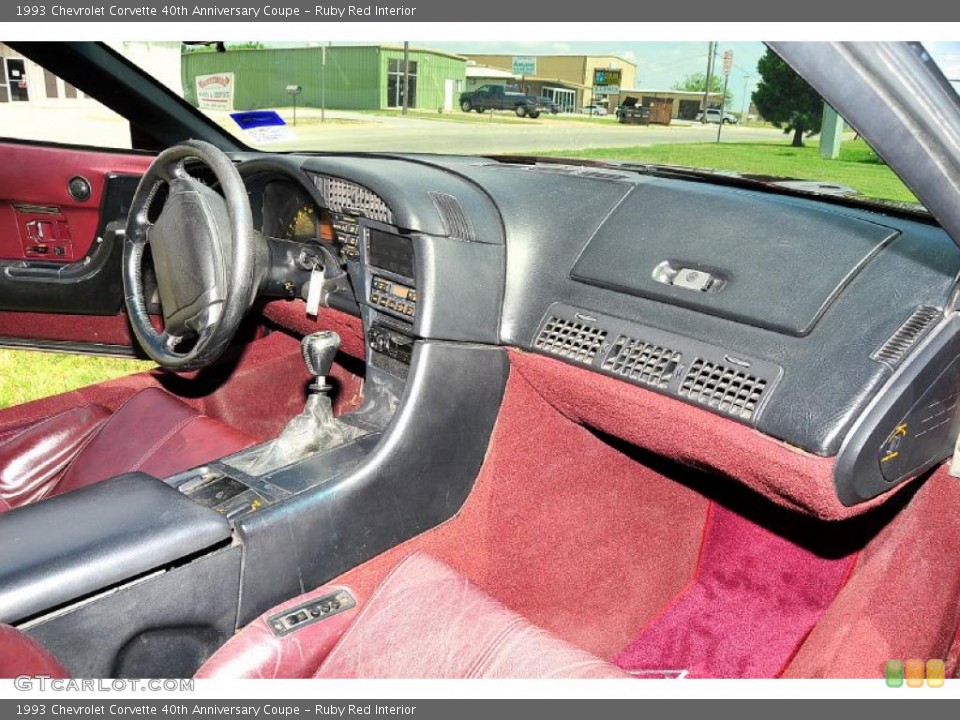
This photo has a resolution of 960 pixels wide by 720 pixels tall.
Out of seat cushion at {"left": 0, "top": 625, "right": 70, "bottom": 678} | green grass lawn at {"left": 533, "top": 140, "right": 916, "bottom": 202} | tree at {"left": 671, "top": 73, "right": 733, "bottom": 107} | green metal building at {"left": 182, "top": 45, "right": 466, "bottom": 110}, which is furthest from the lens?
green metal building at {"left": 182, "top": 45, "right": 466, "bottom": 110}

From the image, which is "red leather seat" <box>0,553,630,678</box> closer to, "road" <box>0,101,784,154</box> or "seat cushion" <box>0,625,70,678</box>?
"seat cushion" <box>0,625,70,678</box>

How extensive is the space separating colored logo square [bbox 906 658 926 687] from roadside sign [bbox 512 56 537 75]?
1.58m

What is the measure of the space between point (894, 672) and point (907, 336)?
2.26ft

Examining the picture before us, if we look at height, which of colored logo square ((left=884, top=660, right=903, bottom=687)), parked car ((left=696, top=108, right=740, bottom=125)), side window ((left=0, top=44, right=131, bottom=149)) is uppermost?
parked car ((left=696, top=108, right=740, bottom=125))

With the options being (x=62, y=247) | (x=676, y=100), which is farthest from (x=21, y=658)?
(x=62, y=247)

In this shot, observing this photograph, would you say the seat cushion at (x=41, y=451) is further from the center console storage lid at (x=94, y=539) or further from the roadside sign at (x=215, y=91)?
the roadside sign at (x=215, y=91)

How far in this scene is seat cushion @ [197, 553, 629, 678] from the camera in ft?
5.35

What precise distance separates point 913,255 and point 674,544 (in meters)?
1.16

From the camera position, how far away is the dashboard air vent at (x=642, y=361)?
190 cm

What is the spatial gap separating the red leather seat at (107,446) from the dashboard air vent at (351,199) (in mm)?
686

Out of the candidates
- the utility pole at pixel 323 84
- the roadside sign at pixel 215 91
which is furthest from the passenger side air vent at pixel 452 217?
the roadside sign at pixel 215 91

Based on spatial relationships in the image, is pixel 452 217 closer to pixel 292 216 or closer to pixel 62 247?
pixel 292 216
